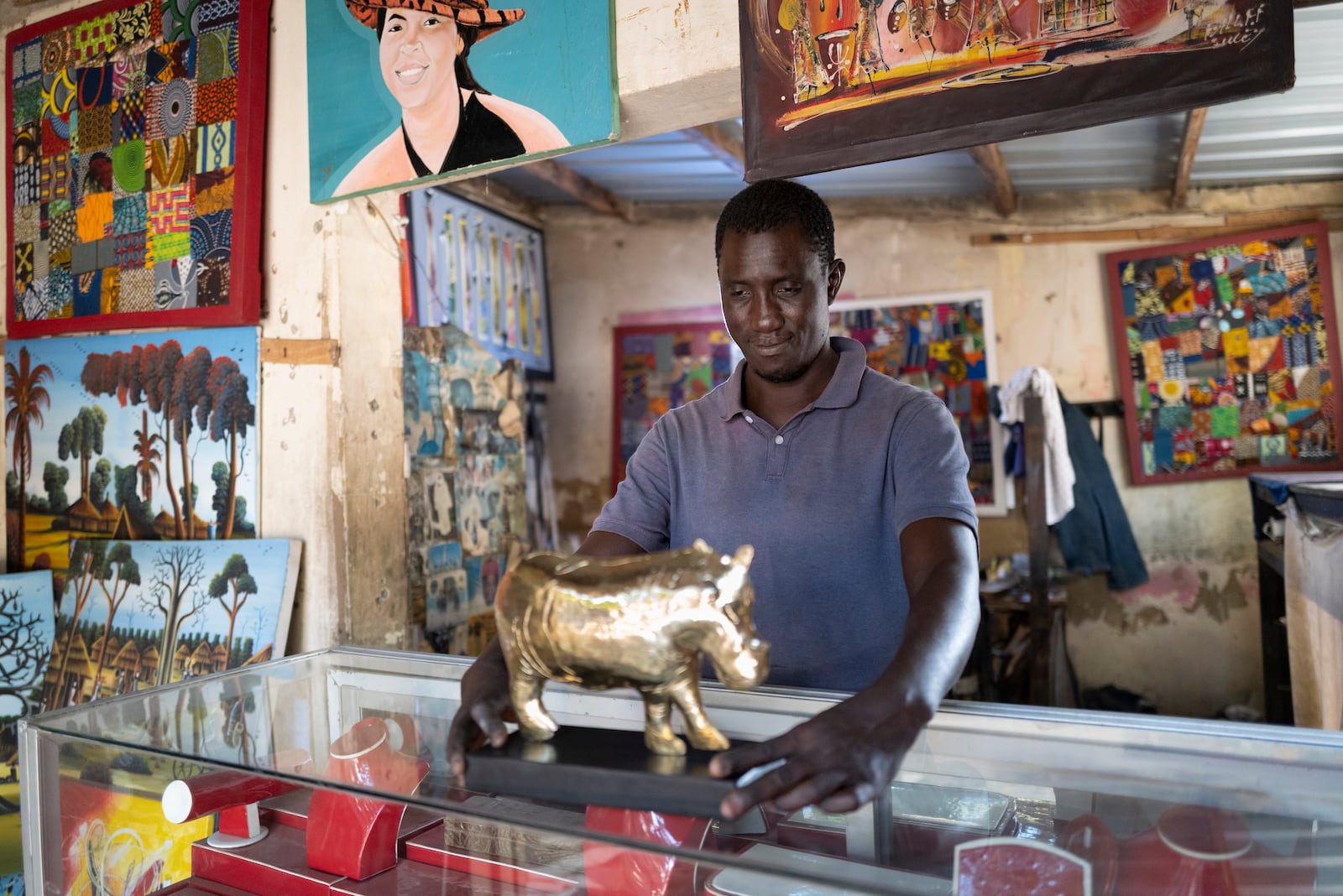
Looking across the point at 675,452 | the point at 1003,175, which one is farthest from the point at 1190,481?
the point at 675,452

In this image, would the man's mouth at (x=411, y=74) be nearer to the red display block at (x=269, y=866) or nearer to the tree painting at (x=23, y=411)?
the tree painting at (x=23, y=411)

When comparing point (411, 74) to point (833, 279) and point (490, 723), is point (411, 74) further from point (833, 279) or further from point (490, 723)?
point (490, 723)

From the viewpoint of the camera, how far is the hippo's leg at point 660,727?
0.93 metres

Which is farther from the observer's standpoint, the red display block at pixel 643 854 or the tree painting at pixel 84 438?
the tree painting at pixel 84 438

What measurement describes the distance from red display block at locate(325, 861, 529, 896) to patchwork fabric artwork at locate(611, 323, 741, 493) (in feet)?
14.4

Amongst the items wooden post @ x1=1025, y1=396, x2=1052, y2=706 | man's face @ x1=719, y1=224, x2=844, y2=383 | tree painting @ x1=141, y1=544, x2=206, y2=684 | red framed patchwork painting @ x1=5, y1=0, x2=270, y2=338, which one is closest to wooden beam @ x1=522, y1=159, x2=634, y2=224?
red framed patchwork painting @ x1=5, y1=0, x2=270, y2=338

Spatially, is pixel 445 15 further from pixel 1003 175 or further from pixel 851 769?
pixel 1003 175

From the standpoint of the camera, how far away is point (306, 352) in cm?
247

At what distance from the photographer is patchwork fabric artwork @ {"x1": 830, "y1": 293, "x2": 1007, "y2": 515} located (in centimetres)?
503

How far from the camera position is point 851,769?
2.67ft

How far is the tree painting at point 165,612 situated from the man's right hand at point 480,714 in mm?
1530

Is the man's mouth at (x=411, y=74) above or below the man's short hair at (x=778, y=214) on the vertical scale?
above

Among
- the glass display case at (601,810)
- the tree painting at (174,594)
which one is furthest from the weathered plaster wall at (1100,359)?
the glass display case at (601,810)
